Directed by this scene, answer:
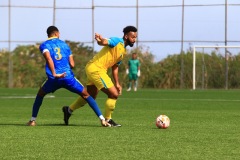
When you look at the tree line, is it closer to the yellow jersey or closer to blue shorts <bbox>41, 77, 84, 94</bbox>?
the yellow jersey

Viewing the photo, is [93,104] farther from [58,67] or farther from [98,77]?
[58,67]

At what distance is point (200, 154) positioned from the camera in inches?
371

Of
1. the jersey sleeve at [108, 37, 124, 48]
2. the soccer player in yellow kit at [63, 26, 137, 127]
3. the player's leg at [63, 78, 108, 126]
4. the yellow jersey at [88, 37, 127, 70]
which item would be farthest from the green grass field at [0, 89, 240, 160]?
the jersey sleeve at [108, 37, 124, 48]

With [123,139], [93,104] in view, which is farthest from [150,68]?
[123,139]

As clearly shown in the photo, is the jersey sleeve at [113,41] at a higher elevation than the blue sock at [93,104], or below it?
higher

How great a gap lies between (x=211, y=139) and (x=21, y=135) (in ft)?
9.52

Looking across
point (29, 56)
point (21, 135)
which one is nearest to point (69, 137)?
point (21, 135)

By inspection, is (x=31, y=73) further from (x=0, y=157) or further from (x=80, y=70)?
(x=0, y=157)

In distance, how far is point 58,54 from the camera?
14250 mm

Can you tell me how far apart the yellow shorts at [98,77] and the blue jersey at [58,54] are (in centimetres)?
41

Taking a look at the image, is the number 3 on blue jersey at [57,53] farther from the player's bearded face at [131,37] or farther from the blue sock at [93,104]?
the player's bearded face at [131,37]

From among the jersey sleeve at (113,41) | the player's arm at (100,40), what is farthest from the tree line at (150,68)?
the player's arm at (100,40)

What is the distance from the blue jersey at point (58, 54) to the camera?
14.2m

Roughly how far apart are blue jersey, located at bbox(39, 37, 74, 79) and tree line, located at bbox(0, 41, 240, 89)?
1204 inches
